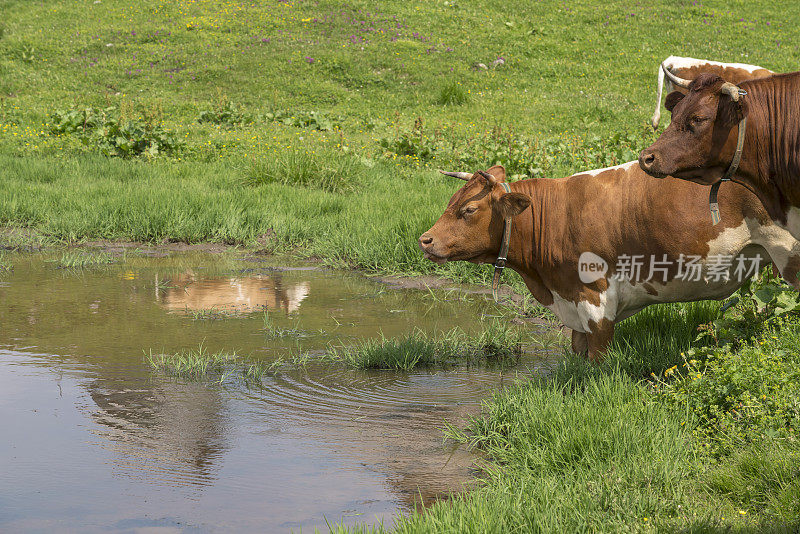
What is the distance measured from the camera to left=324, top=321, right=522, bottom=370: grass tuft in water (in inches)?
237

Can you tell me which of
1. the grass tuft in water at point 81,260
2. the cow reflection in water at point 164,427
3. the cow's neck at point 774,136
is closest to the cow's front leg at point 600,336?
the cow's neck at point 774,136

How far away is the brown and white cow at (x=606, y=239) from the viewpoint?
16.5 ft

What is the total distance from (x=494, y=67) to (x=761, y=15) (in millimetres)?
10759

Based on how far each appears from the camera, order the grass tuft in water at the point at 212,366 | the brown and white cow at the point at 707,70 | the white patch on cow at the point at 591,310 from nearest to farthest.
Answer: the white patch on cow at the point at 591,310
the grass tuft in water at the point at 212,366
the brown and white cow at the point at 707,70

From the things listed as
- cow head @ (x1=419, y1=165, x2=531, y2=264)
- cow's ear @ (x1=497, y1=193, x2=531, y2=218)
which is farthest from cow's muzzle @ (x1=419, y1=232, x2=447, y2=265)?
cow's ear @ (x1=497, y1=193, x2=531, y2=218)

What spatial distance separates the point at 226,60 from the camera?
25.3 metres

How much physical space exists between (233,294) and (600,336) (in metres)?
3.94

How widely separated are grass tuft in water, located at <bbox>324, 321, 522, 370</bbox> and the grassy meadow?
3cm

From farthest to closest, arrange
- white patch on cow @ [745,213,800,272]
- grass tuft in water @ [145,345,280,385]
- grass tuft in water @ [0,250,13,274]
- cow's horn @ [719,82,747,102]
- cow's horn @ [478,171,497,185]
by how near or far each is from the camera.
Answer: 1. grass tuft in water @ [0,250,13,274]
2. grass tuft in water @ [145,345,280,385]
3. cow's horn @ [478,171,497,185]
4. white patch on cow @ [745,213,800,272]
5. cow's horn @ [719,82,747,102]

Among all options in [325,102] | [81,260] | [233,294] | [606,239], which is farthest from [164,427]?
[325,102]

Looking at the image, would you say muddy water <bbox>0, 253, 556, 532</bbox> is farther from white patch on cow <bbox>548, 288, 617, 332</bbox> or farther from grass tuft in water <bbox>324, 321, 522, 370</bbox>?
white patch on cow <bbox>548, 288, 617, 332</bbox>

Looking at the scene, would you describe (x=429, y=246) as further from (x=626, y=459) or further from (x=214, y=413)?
(x=626, y=459)

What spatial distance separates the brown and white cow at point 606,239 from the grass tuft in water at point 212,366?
4.68ft

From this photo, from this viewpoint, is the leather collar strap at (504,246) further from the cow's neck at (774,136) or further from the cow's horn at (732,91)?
the cow's horn at (732,91)
